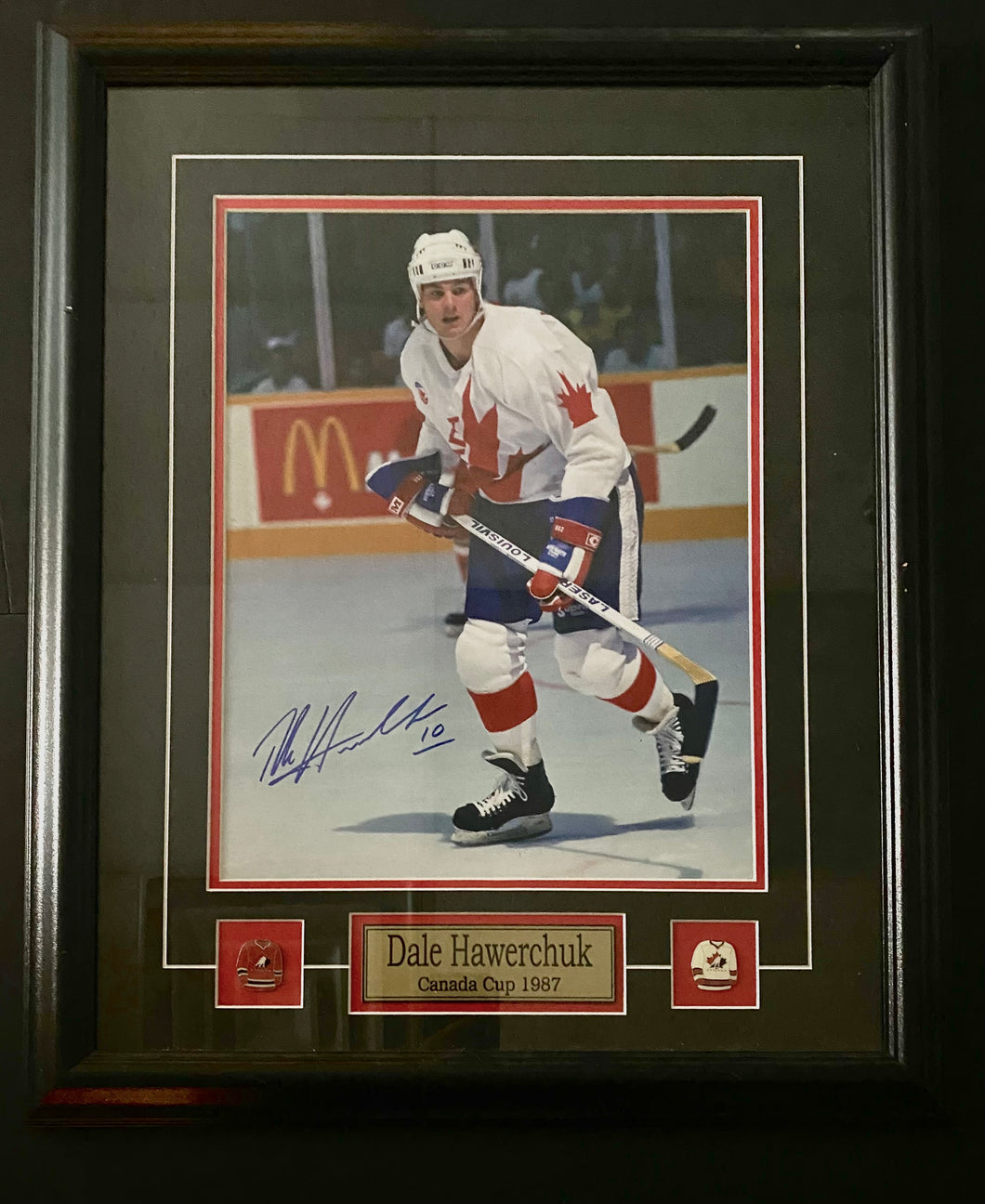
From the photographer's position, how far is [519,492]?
87 cm

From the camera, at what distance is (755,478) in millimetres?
861

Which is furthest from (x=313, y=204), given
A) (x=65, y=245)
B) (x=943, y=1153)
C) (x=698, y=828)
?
(x=943, y=1153)

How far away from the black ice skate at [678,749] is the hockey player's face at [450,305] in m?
0.33

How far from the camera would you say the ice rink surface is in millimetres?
841

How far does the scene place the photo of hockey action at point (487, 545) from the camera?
844 millimetres

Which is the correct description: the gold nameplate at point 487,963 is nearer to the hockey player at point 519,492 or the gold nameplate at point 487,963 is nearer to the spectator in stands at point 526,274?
the hockey player at point 519,492

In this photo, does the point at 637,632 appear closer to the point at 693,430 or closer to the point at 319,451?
the point at 693,430

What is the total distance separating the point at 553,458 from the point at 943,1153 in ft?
1.98

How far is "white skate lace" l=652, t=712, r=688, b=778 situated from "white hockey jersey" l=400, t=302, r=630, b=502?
0.18m

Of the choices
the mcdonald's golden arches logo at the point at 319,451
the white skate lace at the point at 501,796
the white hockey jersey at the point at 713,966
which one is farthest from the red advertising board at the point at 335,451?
the white hockey jersey at the point at 713,966

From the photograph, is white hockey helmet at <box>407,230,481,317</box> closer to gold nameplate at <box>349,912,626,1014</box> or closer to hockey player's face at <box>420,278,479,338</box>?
hockey player's face at <box>420,278,479,338</box>

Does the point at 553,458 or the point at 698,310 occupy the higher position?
the point at 698,310

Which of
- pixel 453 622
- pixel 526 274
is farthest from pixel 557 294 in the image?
pixel 453 622

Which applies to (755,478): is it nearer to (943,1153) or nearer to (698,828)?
(698,828)
